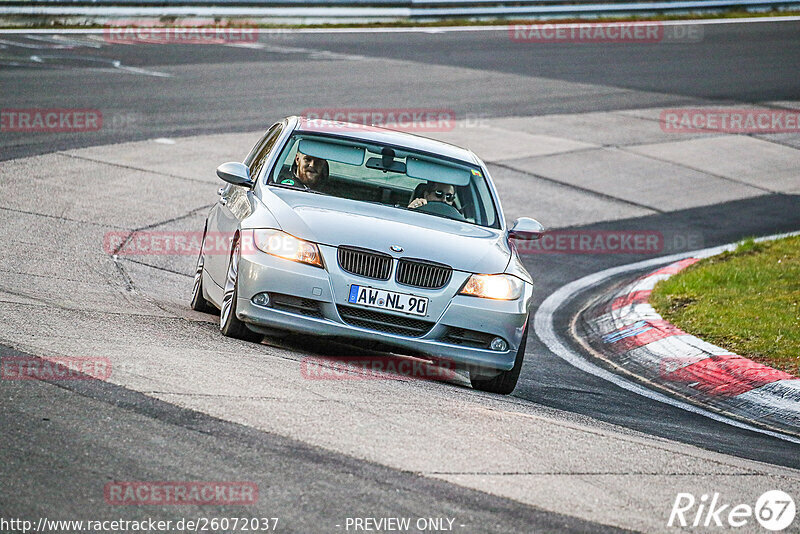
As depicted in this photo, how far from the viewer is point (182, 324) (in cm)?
811

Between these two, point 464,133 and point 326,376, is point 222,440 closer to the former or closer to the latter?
point 326,376

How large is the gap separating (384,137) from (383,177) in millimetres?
434

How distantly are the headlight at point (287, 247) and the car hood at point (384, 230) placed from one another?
5cm

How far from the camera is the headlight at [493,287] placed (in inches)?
295

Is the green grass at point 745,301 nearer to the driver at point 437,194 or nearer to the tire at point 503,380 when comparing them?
the tire at point 503,380

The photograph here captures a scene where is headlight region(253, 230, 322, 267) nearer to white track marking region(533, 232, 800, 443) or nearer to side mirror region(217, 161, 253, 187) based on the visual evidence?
side mirror region(217, 161, 253, 187)

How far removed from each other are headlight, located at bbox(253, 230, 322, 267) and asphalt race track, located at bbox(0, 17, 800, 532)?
0.66 metres

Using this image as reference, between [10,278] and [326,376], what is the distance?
320 centimetres

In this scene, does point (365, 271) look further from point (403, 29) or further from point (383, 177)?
point (403, 29)

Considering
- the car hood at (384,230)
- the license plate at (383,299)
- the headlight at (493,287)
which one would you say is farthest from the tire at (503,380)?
the license plate at (383,299)

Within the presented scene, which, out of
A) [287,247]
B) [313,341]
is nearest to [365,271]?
[287,247]

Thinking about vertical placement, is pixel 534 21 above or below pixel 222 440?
above

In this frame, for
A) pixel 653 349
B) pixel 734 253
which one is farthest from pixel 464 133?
pixel 653 349

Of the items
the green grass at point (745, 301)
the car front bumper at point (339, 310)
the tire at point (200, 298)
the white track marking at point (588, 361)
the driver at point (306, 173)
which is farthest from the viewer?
the green grass at point (745, 301)
